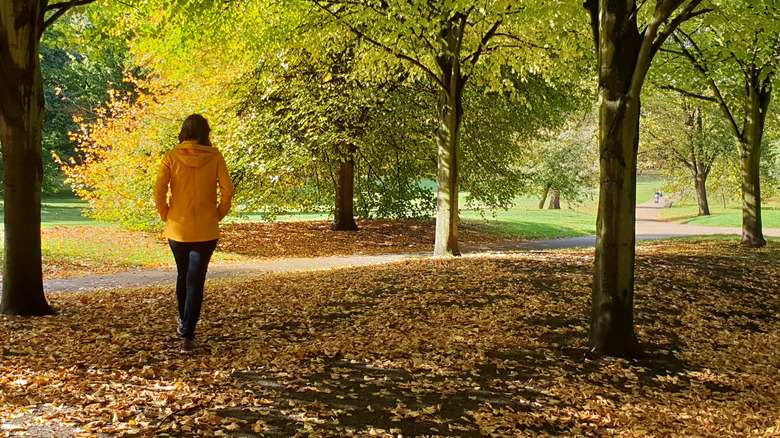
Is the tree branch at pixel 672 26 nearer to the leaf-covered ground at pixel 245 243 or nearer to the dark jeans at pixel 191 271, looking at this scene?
the dark jeans at pixel 191 271

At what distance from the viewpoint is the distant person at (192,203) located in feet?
18.2

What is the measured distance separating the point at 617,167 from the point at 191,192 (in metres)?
4.21

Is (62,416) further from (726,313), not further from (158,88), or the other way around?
(158,88)

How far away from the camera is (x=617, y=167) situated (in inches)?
233

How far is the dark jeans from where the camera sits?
5.59m

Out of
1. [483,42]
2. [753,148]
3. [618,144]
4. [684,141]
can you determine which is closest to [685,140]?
[684,141]

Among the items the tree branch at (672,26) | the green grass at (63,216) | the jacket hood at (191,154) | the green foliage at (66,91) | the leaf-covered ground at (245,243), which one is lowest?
the leaf-covered ground at (245,243)

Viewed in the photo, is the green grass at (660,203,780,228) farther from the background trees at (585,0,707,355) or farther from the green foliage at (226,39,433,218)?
the background trees at (585,0,707,355)

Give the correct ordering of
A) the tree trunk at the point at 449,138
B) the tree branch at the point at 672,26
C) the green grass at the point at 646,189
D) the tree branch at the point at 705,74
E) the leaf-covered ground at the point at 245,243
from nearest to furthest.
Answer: the tree branch at the point at 672,26 < the tree trunk at the point at 449,138 < the leaf-covered ground at the point at 245,243 < the tree branch at the point at 705,74 < the green grass at the point at 646,189

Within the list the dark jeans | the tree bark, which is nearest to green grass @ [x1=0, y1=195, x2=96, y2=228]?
the dark jeans

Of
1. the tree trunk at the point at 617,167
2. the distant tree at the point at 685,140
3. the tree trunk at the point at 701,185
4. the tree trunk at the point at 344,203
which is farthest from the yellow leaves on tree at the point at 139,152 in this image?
the tree trunk at the point at 701,185

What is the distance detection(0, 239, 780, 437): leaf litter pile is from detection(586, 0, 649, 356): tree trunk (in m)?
0.52

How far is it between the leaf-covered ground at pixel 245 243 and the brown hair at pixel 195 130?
9283 millimetres

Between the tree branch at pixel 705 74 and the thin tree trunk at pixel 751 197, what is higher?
the tree branch at pixel 705 74
